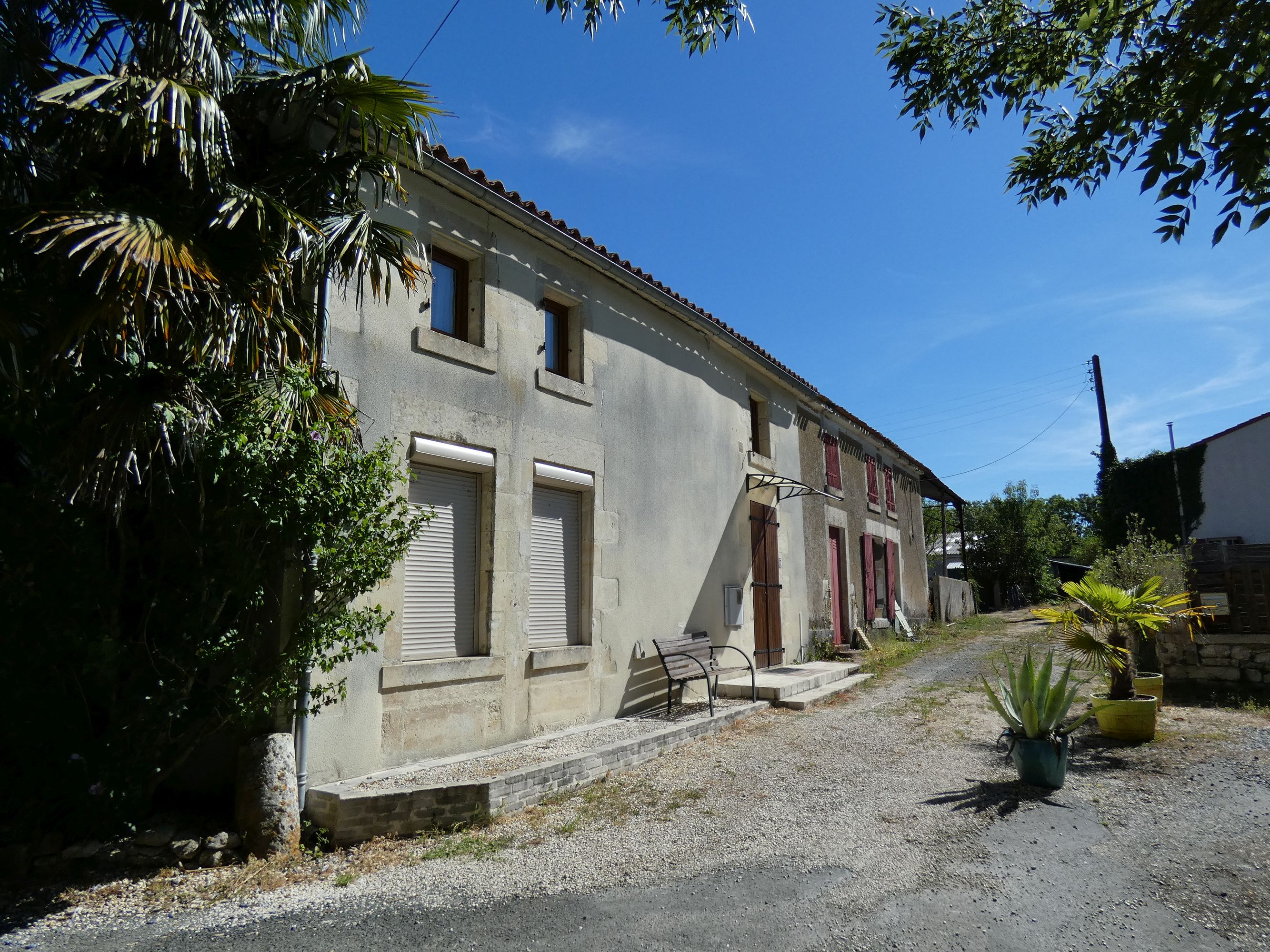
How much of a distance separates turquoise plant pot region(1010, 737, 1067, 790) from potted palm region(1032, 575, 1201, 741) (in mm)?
1235

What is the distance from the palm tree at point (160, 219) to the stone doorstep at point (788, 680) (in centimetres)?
609

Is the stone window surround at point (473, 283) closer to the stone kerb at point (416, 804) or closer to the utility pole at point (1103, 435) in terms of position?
the stone kerb at point (416, 804)

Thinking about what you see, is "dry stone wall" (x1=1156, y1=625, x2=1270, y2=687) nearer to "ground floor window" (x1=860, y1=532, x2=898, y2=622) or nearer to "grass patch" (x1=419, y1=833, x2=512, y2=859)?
"ground floor window" (x1=860, y1=532, x2=898, y2=622)

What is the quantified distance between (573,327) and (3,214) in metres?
4.82

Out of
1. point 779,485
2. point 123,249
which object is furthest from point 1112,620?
point 123,249

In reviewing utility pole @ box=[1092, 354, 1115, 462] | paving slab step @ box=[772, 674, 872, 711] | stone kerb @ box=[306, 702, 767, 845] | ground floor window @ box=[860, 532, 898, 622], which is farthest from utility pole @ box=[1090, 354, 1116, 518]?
stone kerb @ box=[306, 702, 767, 845]

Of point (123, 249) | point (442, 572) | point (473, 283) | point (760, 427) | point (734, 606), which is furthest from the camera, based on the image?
point (760, 427)

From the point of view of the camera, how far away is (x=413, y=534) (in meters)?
4.93

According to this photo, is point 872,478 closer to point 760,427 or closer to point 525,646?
point 760,427

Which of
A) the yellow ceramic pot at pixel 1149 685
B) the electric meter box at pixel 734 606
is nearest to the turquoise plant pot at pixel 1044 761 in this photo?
the yellow ceramic pot at pixel 1149 685

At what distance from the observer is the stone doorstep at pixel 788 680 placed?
29.5 ft

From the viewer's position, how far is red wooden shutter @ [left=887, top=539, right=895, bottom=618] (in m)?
16.8

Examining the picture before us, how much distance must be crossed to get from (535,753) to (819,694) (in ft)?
14.7

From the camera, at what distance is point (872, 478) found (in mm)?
16875
